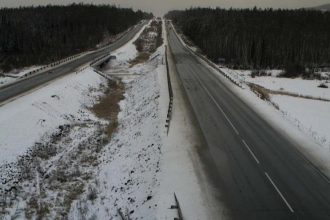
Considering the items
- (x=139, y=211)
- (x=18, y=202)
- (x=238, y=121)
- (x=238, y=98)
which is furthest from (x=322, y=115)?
(x=18, y=202)

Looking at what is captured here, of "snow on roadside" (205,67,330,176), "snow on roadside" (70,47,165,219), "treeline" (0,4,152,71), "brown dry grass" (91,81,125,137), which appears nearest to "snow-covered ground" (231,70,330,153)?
"snow on roadside" (205,67,330,176)

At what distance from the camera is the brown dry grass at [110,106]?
33969mm

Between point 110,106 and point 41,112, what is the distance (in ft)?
35.7

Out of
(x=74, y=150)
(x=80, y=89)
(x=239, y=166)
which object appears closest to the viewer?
(x=239, y=166)

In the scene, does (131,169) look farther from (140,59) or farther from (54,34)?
(54,34)

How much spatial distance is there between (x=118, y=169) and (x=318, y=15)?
439 ft

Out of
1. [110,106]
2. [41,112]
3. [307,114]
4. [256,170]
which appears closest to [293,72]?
[307,114]

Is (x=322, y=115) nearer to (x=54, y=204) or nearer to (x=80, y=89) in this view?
(x=80, y=89)

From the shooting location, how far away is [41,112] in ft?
102

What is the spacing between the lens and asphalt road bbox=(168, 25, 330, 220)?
15.5m

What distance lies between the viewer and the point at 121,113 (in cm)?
3819

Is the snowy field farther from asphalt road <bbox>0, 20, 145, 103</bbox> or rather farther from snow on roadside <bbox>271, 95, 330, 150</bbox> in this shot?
Result: snow on roadside <bbox>271, 95, 330, 150</bbox>

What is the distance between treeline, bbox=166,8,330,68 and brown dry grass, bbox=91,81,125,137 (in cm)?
4072

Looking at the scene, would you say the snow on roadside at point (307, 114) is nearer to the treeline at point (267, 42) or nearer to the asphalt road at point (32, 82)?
the asphalt road at point (32, 82)
